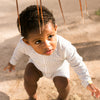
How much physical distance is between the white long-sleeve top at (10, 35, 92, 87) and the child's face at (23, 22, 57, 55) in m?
0.14

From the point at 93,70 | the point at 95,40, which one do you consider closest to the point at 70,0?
the point at 95,40

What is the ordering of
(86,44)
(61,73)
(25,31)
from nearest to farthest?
(25,31) → (61,73) → (86,44)

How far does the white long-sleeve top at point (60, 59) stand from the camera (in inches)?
53.8

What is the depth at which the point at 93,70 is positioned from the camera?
201cm

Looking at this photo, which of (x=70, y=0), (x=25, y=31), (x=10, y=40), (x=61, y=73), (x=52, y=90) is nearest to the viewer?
(x=25, y=31)

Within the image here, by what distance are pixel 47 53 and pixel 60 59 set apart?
232 mm

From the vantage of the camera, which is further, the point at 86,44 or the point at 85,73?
the point at 86,44

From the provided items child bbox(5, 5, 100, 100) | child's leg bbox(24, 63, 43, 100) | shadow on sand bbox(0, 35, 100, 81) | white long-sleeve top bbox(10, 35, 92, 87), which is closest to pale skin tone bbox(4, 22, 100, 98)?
child bbox(5, 5, 100, 100)

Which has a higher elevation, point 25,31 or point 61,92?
point 25,31

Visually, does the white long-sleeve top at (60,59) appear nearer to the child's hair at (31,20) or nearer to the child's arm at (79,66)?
the child's arm at (79,66)

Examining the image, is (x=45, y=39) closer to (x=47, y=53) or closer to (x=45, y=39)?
(x=45, y=39)

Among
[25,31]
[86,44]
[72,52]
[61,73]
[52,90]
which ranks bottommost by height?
[52,90]

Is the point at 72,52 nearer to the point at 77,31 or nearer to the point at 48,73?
the point at 48,73

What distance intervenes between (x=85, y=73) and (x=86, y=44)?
40.6 inches
